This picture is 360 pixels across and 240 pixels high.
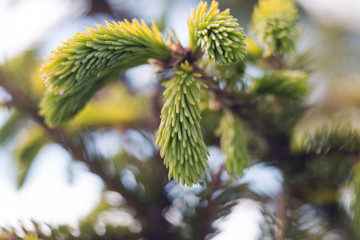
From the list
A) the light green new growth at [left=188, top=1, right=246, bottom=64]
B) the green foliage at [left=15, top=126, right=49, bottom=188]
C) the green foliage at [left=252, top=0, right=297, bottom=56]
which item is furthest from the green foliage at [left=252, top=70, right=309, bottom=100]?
the green foliage at [left=15, top=126, right=49, bottom=188]

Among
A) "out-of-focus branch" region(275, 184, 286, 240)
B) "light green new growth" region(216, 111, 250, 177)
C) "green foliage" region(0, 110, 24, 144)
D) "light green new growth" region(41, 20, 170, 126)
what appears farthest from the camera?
"green foliage" region(0, 110, 24, 144)

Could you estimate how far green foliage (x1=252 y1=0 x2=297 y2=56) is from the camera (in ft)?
1.66

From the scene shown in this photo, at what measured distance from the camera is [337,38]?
54.9 inches

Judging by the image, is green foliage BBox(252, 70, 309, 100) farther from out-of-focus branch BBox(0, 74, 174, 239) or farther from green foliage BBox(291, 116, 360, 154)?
out-of-focus branch BBox(0, 74, 174, 239)

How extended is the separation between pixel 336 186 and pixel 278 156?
0.41 feet

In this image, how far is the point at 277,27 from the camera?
0.50 meters

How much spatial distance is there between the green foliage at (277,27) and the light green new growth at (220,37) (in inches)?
4.2

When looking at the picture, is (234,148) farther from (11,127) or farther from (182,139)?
(11,127)

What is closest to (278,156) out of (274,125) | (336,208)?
(274,125)

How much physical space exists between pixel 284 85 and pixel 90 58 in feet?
1.01

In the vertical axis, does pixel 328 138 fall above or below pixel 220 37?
below

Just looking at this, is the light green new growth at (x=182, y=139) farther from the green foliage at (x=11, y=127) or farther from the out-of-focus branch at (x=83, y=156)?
the green foliage at (x=11, y=127)

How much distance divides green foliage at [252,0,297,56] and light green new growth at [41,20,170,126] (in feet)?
0.51

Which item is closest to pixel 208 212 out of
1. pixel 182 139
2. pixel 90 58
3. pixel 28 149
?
pixel 182 139
